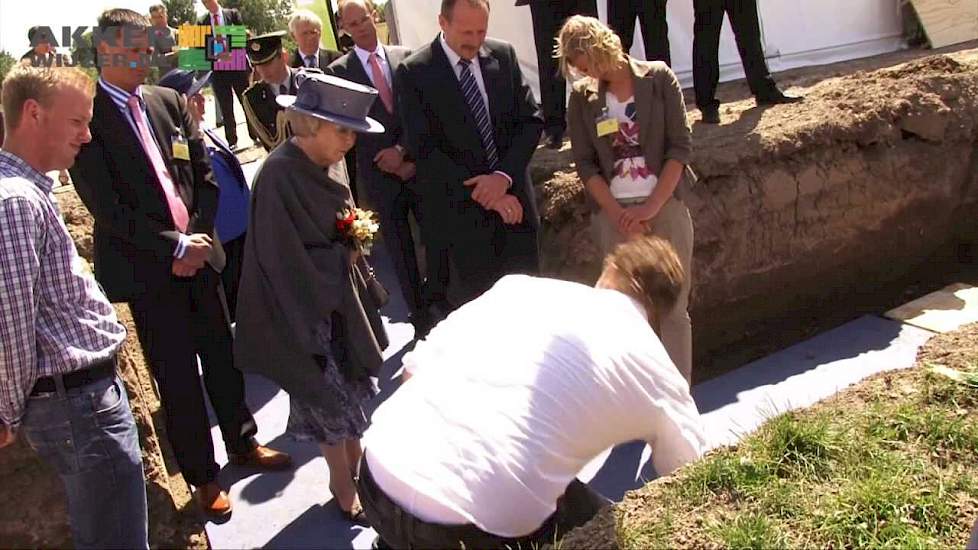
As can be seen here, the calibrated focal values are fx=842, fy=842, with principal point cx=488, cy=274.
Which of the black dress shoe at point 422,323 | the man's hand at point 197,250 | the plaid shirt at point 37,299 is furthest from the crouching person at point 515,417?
the black dress shoe at point 422,323

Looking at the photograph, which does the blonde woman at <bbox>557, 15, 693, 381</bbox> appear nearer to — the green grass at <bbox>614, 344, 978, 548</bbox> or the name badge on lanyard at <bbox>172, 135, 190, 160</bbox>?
the green grass at <bbox>614, 344, 978, 548</bbox>

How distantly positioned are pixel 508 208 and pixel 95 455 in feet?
7.01

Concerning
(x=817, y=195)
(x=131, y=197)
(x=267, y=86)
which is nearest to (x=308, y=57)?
(x=267, y=86)

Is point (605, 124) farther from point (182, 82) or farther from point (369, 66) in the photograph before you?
point (182, 82)

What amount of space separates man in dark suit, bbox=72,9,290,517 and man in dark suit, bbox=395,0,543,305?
3.32 ft

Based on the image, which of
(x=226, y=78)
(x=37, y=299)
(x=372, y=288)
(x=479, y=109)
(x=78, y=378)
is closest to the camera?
(x=37, y=299)

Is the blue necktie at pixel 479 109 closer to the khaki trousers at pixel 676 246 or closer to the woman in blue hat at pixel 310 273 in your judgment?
the khaki trousers at pixel 676 246

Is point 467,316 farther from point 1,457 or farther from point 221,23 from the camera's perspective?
point 221,23

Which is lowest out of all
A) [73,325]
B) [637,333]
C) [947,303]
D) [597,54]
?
[947,303]

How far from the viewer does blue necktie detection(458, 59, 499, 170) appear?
12.9ft

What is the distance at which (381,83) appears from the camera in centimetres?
468

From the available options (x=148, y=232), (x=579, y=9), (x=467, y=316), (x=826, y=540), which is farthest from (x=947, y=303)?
(x=148, y=232)

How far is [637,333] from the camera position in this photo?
7.45 feet

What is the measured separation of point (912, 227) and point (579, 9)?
2917 mm
